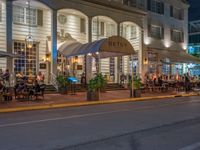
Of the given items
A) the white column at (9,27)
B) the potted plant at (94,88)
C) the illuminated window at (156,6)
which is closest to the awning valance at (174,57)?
the illuminated window at (156,6)

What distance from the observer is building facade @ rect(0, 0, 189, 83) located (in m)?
27.4

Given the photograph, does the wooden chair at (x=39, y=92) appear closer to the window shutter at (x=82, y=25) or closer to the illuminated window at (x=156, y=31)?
the window shutter at (x=82, y=25)

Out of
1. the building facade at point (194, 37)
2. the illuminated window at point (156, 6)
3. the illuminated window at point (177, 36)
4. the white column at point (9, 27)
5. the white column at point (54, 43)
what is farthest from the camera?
the building facade at point (194, 37)

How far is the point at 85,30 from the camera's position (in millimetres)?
32625

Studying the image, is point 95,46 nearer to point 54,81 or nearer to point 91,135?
point 54,81

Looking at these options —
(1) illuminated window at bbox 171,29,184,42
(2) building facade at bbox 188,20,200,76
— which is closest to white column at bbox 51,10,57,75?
(1) illuminated window at bbox 171,29,184,42

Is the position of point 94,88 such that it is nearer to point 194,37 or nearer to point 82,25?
point 82,25

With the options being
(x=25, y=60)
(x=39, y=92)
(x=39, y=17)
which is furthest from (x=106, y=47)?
(x=39, y=17)

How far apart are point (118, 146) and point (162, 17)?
32.8 m

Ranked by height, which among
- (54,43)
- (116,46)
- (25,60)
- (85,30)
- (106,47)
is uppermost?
(85,30)

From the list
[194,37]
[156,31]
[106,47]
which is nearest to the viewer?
[106,47]

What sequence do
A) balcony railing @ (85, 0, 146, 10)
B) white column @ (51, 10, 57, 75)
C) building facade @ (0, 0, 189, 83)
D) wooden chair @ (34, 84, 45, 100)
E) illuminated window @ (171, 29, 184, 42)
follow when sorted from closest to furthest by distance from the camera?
wooden chair @ (34, 84, 45, 100) → white column @ (51, 10, 57, 75) → building facade @ (0, 0, 189, 83) → balcony railing @ (85, 0, 146, 10) → illuminated window @ (171, 29, 184, 42)

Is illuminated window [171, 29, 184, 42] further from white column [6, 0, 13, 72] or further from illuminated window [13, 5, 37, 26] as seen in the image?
white column [6, 0, 13, 72]

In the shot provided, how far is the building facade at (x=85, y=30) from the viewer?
27391 mm
